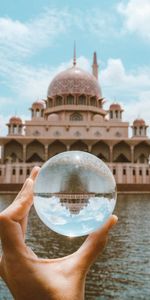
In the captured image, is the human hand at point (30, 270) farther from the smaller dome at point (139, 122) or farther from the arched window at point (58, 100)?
the arched window at point (58, 100)

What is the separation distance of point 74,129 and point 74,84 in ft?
19.6

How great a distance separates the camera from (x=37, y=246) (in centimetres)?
784

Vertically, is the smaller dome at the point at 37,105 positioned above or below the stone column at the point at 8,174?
above

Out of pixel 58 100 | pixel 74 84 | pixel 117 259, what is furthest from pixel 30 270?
pixel 58 100

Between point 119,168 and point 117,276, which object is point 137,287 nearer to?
point 117,276


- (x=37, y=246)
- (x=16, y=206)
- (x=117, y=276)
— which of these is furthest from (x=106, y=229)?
(x=37, y=246)

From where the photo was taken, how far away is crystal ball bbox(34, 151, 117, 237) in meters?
2.13

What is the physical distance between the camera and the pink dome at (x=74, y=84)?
40.9 meters

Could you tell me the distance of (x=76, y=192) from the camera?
2.16 m

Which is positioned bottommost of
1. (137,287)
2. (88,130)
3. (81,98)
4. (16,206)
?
(137,287)

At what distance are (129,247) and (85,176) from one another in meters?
6.24

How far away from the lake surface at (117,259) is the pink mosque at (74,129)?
2686cm

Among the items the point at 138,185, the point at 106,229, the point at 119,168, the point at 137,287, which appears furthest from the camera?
the point at 119,168

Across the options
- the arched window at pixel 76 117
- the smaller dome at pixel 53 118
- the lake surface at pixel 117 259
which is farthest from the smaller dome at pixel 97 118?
the lake surface at pixel 117 259
